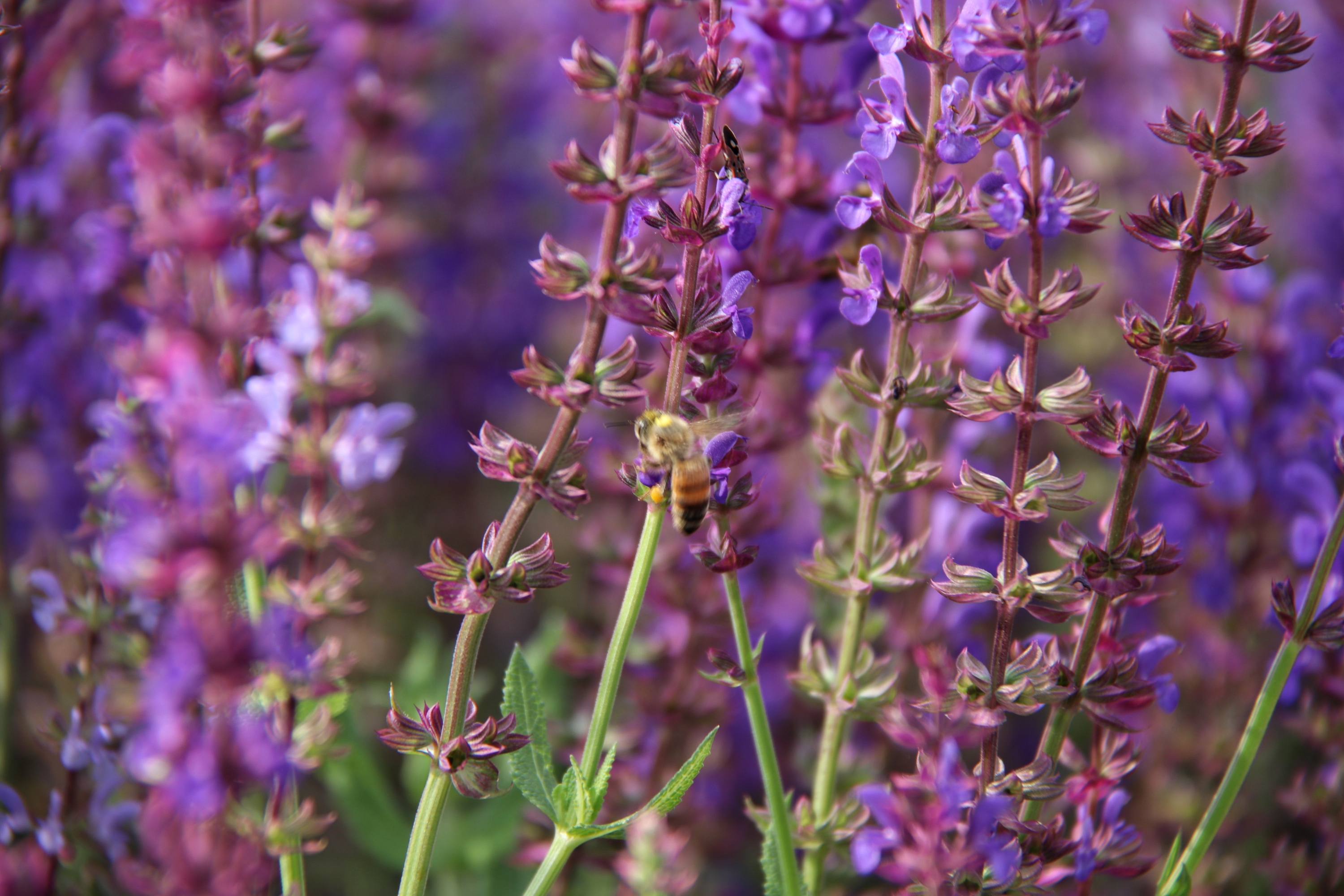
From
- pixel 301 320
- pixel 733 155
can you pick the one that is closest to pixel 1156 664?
pixel 733 155

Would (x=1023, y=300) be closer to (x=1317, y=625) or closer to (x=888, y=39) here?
(x=888, y=39)

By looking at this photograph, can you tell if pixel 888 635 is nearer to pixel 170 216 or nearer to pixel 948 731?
pixel 948 731

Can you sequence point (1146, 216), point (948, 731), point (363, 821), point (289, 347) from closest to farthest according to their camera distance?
point (1146, 216)
point (948, 731)
point (289, 347)
point (363, 821)

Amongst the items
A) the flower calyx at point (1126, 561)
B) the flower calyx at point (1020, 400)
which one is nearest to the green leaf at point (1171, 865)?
the flower calyx at point (1126, 561)

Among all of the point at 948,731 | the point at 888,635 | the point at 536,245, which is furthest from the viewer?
the point at 536,245

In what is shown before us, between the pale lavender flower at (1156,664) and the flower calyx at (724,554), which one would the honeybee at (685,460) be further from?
the pale lavender flower at (1156,664)

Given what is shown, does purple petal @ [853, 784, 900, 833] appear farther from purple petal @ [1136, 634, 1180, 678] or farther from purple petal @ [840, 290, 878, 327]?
purple petal @ [840, 290, 878, 327]

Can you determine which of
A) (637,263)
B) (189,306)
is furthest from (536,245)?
(189,306)
